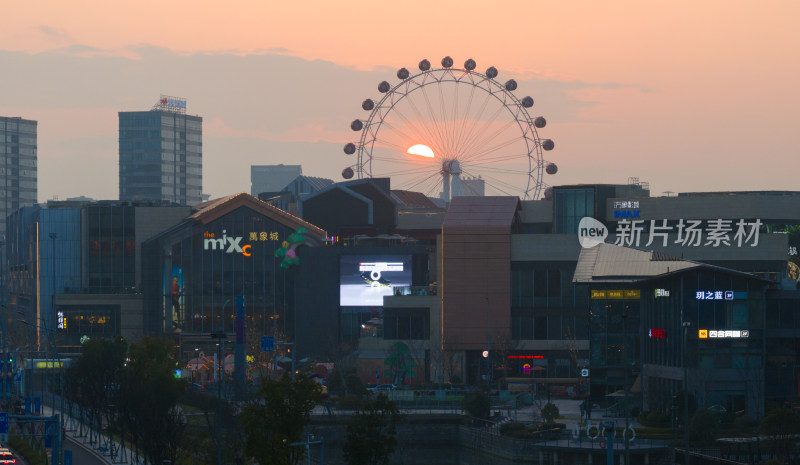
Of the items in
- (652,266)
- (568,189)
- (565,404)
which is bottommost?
(565,404)

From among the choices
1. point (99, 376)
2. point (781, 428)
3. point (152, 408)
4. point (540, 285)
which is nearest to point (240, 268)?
point (540, 285)

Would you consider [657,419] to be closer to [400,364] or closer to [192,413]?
[192,413]

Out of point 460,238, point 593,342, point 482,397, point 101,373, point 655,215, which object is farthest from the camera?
point 655,215

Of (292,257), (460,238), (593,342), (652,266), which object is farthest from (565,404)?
(292,257)

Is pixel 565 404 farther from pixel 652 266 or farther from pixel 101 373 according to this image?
pixel 101 373

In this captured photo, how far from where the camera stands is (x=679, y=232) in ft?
526

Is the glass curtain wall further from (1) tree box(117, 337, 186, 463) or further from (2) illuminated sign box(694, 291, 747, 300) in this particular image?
(2) illuminated sign box(694, 291, 747, 300)

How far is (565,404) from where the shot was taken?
445 ft

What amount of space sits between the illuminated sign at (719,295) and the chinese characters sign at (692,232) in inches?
1851

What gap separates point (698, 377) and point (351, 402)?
33.6 metres

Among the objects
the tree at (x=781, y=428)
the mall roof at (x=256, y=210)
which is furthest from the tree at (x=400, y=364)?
the tree at (x=781, y=428)
